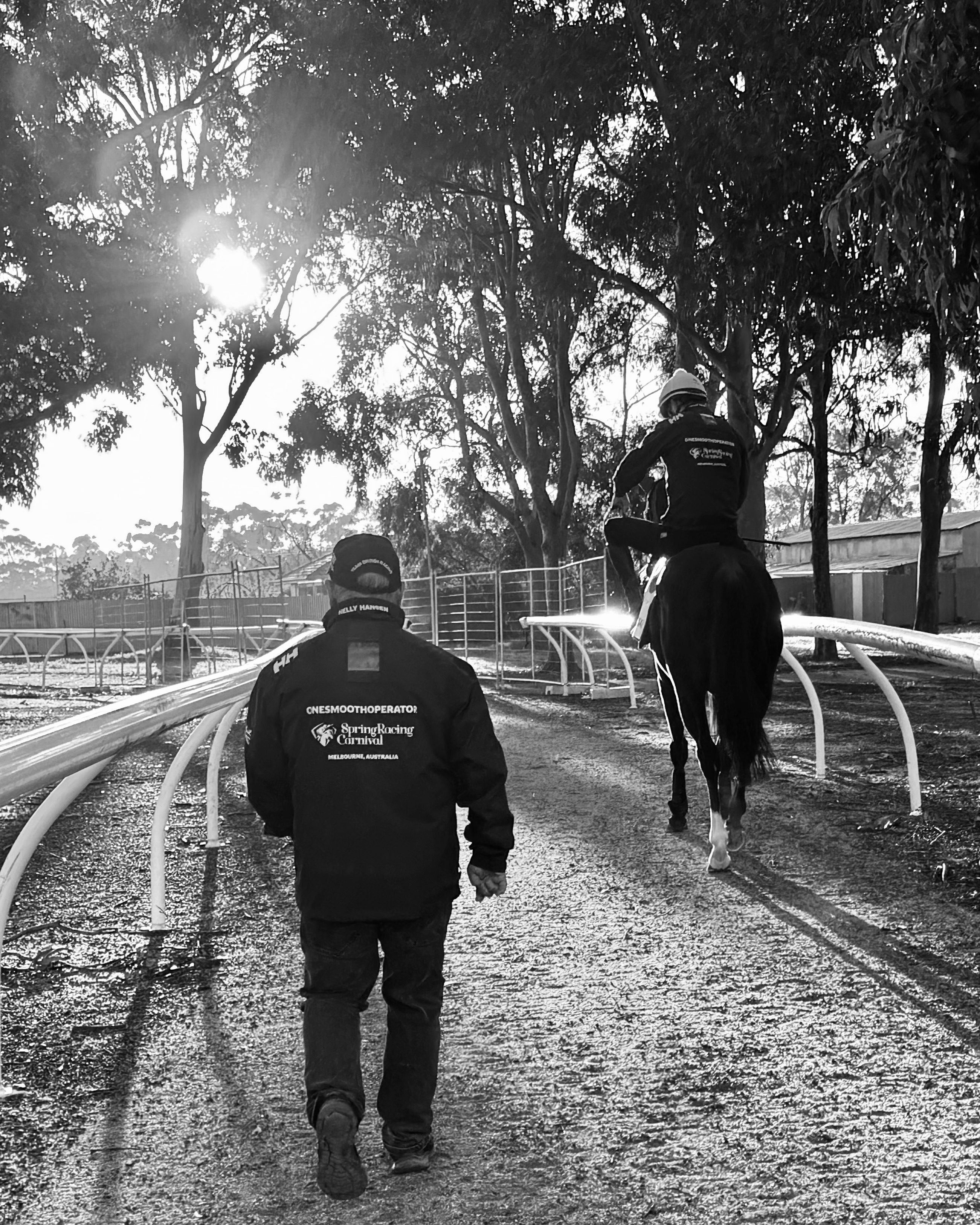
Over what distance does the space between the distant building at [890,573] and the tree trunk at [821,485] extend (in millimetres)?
19234

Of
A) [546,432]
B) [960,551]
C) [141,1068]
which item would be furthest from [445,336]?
[141,1068]

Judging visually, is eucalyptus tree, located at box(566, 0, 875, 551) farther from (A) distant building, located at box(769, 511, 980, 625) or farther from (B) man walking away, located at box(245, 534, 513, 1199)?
(A) distant building, located at box(769, 511, 980, 625)

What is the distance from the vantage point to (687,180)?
1655 cm

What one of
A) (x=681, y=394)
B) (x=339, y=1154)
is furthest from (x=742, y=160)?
(x=339, y=1154)

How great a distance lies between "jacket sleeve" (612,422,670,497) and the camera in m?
7.10

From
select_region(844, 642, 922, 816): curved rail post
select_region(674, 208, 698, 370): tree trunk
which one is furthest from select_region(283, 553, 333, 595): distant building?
select_region(844, 642, 922, 816): curved rail post

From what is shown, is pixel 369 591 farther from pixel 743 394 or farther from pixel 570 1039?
pixel 743 394

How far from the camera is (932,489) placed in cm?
2462

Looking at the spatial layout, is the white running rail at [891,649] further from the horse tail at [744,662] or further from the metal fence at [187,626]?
the metal fence at [187,626]

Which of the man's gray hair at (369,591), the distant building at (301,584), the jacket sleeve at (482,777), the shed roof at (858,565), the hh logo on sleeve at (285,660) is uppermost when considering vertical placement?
the shed roof at (858,565)

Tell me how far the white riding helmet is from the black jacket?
4.16 m

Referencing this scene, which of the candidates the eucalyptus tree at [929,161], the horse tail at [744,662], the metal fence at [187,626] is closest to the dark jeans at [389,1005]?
the horse tail at [744,662]

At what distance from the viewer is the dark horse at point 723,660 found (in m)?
6.46

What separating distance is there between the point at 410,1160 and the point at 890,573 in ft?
163
